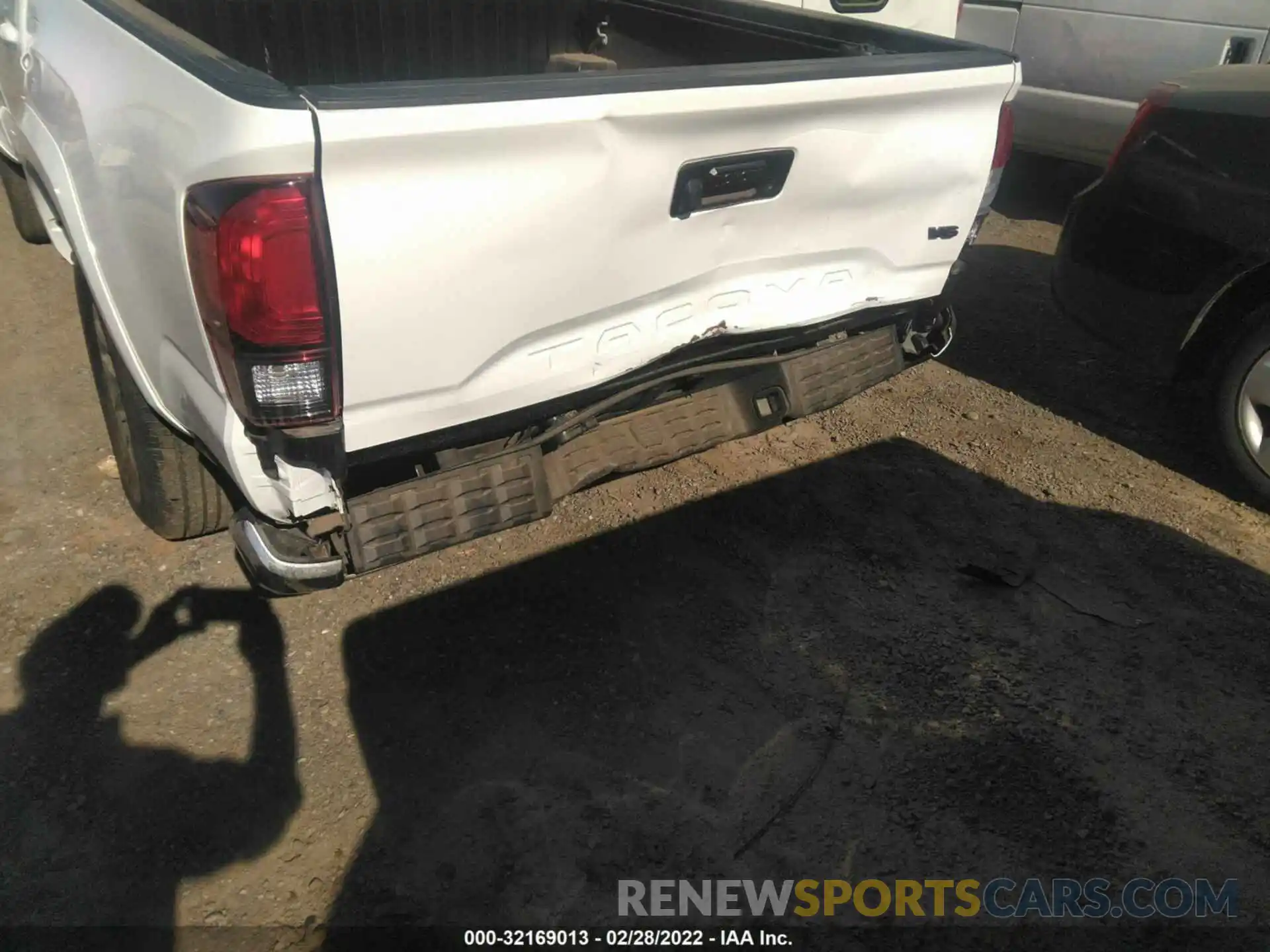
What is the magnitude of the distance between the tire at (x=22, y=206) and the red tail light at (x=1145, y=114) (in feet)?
15.2

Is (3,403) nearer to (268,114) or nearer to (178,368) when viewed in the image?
(178,368)

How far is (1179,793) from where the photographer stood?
8.30ft

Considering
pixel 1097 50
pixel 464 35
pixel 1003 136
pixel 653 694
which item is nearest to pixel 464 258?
pixel 653 694

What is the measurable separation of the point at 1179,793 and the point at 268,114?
255 cm

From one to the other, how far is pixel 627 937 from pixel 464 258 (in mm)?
1462

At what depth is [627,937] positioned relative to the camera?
85.7 inches

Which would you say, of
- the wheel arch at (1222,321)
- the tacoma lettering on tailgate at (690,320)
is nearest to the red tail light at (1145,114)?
the wheel arch at (1222,321)

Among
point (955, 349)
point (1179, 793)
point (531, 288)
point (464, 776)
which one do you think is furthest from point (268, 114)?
point (955, 349)

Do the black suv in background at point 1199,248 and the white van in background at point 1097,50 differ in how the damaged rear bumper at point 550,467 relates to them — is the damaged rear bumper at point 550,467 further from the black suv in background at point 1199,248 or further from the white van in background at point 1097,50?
the white van in background at point 1097,50

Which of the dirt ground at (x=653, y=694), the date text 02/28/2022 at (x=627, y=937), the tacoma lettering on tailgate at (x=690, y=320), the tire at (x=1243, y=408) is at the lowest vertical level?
the date text 02/28/2022 at (x=627, y=937)

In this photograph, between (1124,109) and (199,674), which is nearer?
(199,674)

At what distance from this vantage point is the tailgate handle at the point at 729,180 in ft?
7.57

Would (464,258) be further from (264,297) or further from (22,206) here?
(22,206)

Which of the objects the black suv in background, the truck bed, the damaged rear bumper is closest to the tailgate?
the damaged rear bumper
